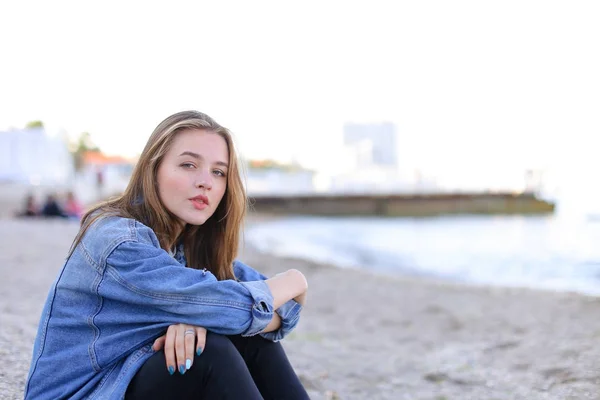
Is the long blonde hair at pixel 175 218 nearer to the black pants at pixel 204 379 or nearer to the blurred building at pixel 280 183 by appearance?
the black pants at pixel 204 379

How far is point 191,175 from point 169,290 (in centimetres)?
40

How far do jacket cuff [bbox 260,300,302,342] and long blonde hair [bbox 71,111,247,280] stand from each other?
22 centimetres

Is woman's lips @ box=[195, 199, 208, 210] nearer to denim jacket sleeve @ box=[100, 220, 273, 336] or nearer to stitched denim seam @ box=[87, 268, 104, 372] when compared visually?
denim jacket sleeve @ box=[100, 220, 273, 336]

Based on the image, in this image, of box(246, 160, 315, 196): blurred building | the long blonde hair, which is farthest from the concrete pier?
the long blonde hair

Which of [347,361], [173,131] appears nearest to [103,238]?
[173,131]

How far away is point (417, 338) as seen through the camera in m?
4.67

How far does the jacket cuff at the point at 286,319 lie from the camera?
1834mm

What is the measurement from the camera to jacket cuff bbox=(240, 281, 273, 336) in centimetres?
161

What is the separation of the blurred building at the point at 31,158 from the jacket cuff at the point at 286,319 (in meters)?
20.4

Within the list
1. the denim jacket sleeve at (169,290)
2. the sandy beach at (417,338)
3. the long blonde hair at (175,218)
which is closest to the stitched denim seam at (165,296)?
the denim jacket sleeve at (169,290)

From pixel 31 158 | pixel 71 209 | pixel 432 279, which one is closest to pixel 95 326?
pixel 432 279

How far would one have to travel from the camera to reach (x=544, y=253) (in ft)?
46.3

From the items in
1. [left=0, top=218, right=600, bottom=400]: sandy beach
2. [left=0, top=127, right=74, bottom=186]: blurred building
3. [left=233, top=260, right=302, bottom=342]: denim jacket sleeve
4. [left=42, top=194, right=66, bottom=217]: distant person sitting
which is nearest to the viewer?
[left=233, top=260, right=302, bottom=342]: denim jacket sleeve

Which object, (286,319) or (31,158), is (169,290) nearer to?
(286,319)
